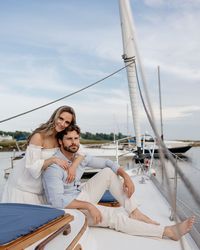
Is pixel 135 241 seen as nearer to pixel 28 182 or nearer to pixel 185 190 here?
pixel 28 182

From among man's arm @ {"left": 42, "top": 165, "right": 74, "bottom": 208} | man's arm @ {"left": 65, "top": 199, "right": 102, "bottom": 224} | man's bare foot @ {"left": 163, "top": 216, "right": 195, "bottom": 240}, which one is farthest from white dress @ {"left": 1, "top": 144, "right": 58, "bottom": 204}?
man's bare foot @ {"left": 163, "top": 216, "right": 195, "bottom": 240}

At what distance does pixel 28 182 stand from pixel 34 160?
0.77 feet

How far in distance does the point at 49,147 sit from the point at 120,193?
818mm

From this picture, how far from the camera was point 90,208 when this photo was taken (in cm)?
273

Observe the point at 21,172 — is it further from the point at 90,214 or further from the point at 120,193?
the point at 120,193

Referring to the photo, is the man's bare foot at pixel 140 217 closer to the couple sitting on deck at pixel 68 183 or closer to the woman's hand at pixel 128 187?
the couple sitting on deck at pixel 68 183

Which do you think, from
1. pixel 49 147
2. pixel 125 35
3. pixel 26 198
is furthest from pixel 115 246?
pixel 125 35

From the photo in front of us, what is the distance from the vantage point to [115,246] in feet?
8.16

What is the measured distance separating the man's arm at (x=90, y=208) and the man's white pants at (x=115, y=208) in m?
0.13

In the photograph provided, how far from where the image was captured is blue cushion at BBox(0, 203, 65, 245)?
5.76 feet

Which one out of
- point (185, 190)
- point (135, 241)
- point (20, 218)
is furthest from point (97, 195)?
point (185, 190)

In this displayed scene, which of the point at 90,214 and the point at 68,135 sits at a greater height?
the point at 68,135

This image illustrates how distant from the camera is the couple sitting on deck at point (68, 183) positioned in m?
2.74

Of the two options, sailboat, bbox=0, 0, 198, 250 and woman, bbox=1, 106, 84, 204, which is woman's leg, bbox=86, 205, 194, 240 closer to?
sailboat, bbox=0, 0, 198, 250
